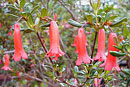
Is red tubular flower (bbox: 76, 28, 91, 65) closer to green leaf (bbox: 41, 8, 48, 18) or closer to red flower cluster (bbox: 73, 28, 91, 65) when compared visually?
red flower cluster (bbox: 73, 28, 91, 65)

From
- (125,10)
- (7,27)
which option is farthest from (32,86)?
(125,10)

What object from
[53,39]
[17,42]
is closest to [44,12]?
[53,39]

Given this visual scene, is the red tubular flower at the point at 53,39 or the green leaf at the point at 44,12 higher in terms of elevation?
the green leaf at the point at 44,12

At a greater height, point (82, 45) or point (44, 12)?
point (44, 12)

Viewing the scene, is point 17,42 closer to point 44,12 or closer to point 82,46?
point 44,12

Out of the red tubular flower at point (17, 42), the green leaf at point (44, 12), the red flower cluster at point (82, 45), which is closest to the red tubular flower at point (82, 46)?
the red flower cluster at point (82, 45)

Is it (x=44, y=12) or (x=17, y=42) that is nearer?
(x=44, y=12)

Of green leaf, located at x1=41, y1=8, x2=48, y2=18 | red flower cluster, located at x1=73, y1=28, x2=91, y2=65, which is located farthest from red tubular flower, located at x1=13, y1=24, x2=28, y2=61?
red flower cluster, located at x1=73, y1=28, x2=91, y2=65

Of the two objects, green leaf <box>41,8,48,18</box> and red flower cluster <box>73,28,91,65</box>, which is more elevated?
green leaf <box>41,8,48,18</box>

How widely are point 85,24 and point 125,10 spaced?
7.56ft

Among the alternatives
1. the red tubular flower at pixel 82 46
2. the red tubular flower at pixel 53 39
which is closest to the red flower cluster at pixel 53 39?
the red tubular flower at pixel 53 39

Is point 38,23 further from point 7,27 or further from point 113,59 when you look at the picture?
point 7,27

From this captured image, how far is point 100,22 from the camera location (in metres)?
1.20

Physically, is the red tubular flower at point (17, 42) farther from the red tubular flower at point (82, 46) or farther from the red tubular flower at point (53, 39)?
the red tubular flower at point (82, 46)
